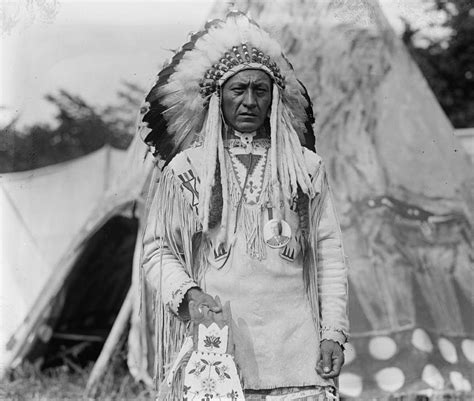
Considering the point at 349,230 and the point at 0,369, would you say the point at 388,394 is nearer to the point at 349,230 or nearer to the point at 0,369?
the point at 349,230

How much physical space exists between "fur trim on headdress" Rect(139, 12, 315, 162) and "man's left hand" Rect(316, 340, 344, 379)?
749 mm

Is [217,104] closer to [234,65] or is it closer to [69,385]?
[234,65]

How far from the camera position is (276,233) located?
2926mm

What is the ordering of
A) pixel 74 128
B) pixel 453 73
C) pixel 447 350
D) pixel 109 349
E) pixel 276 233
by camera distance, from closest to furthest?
pixel 276 233, pixel 447 350, pixel 109 349, pixel 74 128, pixel 453 73

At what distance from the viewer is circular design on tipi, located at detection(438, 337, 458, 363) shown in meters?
5.71

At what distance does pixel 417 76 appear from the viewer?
20.3 feet

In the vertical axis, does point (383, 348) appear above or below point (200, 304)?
above

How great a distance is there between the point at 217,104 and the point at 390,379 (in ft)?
9.91

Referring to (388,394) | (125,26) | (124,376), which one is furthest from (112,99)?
(388,394)

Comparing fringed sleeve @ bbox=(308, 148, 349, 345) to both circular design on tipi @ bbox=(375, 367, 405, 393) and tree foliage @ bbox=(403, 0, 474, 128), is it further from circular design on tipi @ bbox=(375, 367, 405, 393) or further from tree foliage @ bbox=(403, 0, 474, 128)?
tree foliage @ bbox=(403, 0, 474, 128)

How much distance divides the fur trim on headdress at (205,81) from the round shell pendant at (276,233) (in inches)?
17.3

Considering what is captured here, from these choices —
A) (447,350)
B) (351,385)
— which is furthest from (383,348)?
(447,350)

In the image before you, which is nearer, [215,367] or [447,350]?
[215,367]

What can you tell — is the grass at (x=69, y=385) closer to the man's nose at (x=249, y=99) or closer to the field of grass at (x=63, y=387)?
the field of grass at (x=63, y=387)
